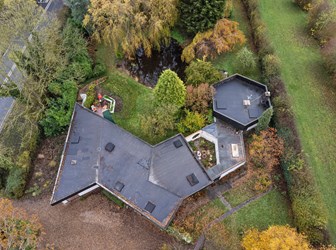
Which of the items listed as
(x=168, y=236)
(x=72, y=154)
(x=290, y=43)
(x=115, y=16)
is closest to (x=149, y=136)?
(x=72, y=154)

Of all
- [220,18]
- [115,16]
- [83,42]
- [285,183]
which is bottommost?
[83,42]

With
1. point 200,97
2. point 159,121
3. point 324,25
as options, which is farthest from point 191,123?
point 324,25

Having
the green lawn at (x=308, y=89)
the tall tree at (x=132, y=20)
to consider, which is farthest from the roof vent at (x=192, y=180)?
the tall tree at (x=132, y=20)

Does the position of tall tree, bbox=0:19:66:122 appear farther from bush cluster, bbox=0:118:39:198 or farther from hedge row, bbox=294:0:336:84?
hedge row, bbox=294:0:336:84

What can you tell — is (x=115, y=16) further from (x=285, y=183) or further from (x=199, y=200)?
(x=285, y=183)

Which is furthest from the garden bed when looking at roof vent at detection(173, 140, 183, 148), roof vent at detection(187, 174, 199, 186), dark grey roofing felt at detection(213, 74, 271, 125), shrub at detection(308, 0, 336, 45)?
shrub at detection(308, 0, 336, 45)

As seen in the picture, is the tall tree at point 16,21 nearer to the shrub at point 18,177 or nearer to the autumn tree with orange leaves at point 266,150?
the shrub at point 18,177
